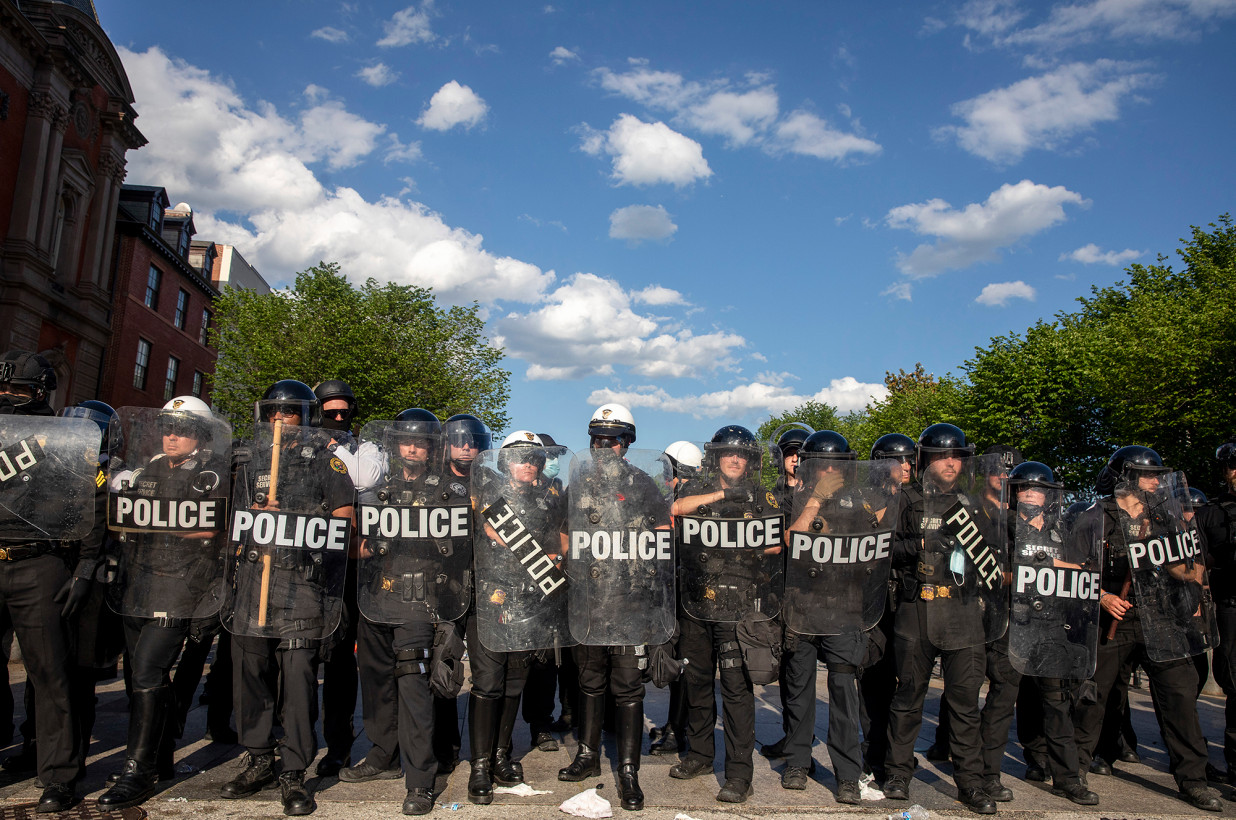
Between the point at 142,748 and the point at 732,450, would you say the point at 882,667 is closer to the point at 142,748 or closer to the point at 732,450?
the point at 732,450

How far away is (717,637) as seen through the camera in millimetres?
4996

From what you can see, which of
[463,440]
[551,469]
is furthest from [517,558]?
[463,440]

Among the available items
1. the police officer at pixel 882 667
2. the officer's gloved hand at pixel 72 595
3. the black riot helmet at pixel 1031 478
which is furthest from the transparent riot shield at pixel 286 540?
the black riot helmet at pixel 1031 478

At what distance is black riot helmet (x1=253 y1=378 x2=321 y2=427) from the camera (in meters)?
4.85

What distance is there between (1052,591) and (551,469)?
3.40m

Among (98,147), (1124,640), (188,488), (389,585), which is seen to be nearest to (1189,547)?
(1124,640)

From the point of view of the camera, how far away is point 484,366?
30531 millimetres

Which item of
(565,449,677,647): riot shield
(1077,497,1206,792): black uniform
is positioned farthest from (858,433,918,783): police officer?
(565,449,677,647): riot shield

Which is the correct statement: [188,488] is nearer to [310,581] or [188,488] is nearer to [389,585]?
[310,581]

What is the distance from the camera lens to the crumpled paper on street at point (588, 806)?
14.2 feet

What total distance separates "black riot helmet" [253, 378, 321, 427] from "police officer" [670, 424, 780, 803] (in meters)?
2.47

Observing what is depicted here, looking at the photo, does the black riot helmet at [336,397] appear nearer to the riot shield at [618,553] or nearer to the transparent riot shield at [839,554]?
the riot shield at [618,553]

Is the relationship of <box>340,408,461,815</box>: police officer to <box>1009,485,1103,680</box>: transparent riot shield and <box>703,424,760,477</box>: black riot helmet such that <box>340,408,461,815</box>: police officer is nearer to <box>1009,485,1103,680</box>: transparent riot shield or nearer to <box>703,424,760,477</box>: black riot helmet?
<box>703,424,760,477</box>: black riot helmet

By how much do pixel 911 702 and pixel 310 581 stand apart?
12.3 feet
